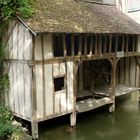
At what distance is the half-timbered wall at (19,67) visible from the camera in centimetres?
1204

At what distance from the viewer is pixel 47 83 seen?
40.8 ft

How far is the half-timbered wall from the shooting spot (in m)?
12.0

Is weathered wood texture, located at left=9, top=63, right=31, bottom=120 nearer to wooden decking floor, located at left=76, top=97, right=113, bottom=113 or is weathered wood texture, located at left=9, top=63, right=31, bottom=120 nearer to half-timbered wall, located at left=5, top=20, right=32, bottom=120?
half-timbered wall, located at left=5, top=20, right=32, bottom=120

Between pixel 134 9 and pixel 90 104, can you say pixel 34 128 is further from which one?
pixel 134 9

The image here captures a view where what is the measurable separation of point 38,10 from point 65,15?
5.39ft

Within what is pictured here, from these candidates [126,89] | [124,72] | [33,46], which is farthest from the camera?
[124,72]

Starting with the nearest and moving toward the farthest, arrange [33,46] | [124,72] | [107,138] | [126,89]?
1. [33,46]
2. [107,138]
3. [126,89]
4. [124,72]

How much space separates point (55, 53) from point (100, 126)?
477 cm

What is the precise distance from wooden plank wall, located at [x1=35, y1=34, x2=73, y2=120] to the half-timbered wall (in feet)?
1.44

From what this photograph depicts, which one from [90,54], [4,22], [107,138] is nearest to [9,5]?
[4,22]

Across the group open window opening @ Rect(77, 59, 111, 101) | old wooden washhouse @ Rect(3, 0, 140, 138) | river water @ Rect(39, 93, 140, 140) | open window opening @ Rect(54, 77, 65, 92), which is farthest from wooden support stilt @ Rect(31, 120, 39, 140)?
A: open window opening @ Rect(77, 59, 111, 101)

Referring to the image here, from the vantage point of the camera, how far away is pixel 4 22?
13141 millimetres

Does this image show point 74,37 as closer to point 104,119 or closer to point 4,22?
point 4,22

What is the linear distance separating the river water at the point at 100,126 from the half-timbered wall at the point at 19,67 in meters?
1.80
